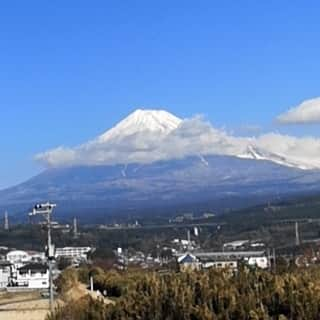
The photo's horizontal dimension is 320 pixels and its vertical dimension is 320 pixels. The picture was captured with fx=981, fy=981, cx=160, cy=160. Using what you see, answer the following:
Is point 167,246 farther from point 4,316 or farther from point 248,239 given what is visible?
point 4,316

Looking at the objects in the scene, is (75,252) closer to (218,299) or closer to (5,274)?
(5,274)

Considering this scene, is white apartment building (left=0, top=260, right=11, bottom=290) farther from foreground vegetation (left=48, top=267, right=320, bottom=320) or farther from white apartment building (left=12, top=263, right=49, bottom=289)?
foreground vegetation (left=48, top=267, right=320, bottom=320)

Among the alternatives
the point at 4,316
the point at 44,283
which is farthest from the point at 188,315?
the point at 44,283

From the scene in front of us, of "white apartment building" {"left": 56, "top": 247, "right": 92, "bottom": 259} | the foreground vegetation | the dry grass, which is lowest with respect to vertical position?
the dry grass

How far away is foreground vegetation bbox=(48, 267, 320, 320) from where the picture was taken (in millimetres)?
16394

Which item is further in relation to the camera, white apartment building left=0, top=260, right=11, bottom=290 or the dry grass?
white apartment building left=0, top=260, right=11, bottom=290

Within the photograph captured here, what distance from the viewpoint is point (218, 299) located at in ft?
56.0

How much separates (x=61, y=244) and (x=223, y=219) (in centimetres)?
3870

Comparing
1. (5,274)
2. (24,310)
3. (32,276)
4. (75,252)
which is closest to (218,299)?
(24,310)

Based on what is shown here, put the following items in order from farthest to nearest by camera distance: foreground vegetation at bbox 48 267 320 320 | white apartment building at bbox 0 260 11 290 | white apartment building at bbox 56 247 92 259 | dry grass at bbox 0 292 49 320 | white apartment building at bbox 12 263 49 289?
white apartment building at bbox 56 247 92 259
white apartment building at bbox 0 260 11 290
white apartment building at bbox 12 263 49 289
dry grass at bbox 0 292 49 320
foreground vegetation at bbox 48 267 320 320

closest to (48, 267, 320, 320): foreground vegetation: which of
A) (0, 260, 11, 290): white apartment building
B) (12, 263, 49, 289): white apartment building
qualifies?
(12, 263, 49, 289): white apartment building

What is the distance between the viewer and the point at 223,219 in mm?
131875

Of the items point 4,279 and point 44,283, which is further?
point 4,279

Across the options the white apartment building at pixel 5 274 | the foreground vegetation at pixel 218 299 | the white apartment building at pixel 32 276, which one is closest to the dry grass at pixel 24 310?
the foreground vegetation at pixel 218 299
